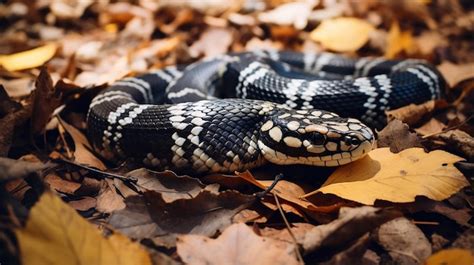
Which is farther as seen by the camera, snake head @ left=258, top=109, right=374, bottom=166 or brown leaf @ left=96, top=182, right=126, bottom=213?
snake head @ left=258, top=109, right=374, bottom=166

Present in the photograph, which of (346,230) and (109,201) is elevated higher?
(346,230)

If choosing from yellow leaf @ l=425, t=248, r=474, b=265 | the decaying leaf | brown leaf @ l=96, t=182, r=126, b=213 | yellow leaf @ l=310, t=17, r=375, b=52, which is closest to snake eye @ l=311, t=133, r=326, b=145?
yellow leaf @ l=425, t=248, r=474, b=265

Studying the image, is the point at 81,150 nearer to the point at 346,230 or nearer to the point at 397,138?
the point at 346,230

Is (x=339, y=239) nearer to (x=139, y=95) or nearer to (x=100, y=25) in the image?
(x=139, y=95)

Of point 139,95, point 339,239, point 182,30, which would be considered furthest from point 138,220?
point 182,30

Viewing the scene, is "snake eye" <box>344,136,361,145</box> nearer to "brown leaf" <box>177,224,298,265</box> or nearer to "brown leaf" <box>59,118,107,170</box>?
"brown leaf" <box>177,224,298,265</box>

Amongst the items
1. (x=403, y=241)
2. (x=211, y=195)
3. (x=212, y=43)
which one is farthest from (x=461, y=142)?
(x=212, y=43)
